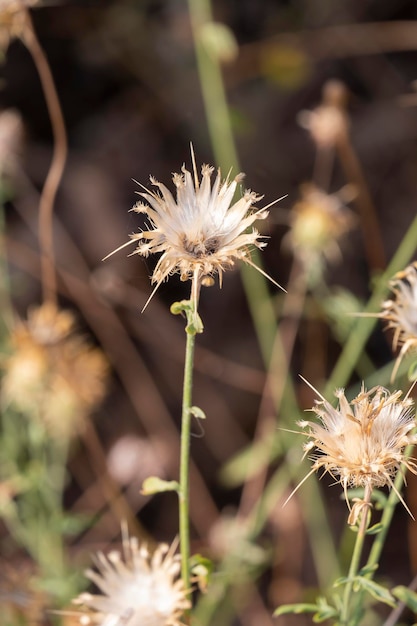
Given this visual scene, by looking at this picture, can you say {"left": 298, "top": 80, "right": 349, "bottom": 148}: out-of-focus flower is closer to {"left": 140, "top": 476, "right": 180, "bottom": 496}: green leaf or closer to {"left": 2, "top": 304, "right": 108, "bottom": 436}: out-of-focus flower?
{"left": 2, "top": 304, "right": 108, "bottom": 436}: out-of-focus flower

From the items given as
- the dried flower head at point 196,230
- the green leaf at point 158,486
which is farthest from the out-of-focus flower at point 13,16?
the green leaf at point 158,486

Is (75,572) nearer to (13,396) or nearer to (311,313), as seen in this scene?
(13,396)

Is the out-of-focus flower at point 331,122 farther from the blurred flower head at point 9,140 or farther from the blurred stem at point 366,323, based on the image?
the blurred flower head at point 9,140

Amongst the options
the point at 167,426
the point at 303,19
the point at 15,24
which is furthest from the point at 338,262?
the point at 15,24

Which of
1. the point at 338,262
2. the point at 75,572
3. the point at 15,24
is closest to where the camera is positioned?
the point at 15,24

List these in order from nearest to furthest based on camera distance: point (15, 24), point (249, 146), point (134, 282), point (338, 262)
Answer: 1. point (15, 24)
2. point (134, 282)
3. point (338, 262)
4. point (249, 146)

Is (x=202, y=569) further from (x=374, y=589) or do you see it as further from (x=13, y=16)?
(x=13, y=16)
